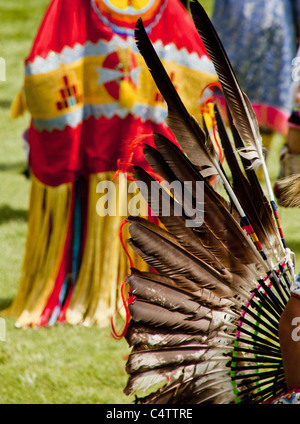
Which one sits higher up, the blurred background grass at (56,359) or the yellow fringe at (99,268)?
the yellow fringe at (99,268)

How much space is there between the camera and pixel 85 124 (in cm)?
334

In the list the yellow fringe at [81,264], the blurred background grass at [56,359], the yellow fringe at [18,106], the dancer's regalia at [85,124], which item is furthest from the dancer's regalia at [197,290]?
the yellow fringe at [18,106]

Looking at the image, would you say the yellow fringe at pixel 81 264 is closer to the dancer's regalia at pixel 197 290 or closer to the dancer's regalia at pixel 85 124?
the dancer's regalia at pixel 85 124

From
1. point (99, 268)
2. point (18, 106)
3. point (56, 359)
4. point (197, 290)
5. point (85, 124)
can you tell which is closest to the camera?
point (197, 290)

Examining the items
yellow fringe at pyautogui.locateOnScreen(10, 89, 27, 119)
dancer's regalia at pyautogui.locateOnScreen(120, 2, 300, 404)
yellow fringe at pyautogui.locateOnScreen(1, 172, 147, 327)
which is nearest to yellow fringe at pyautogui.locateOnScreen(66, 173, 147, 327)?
yellow fringe at pyautogui.locateOnScreen(1, 172, 147, 327)

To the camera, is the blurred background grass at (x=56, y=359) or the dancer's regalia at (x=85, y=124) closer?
the blurred background grass at (x=56, y=359)

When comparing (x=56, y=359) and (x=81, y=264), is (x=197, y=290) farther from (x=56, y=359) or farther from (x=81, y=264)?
(x=81, y=264)

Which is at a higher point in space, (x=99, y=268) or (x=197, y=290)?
(x=99, y=268)

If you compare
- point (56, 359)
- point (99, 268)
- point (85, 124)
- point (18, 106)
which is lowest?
point (56, 359)

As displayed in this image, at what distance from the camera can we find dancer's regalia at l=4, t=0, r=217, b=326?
10.4 feet

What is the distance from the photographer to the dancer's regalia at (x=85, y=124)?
3.18 meters

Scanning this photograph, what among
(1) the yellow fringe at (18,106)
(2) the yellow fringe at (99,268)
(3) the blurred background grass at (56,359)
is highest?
(1) the yellow fringe at (18,106)

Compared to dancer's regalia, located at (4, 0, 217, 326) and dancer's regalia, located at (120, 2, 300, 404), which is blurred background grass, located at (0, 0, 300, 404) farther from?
dancer's regalia, located at (120, 2, 300, 404)

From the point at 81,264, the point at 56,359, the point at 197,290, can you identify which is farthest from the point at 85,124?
the point at 197,290
